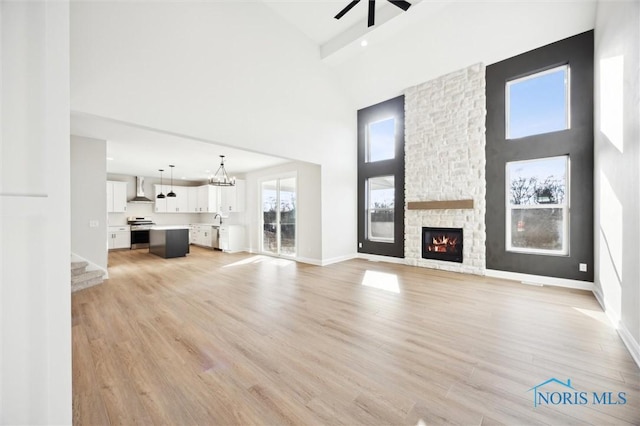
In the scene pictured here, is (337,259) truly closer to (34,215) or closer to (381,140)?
(381,140)

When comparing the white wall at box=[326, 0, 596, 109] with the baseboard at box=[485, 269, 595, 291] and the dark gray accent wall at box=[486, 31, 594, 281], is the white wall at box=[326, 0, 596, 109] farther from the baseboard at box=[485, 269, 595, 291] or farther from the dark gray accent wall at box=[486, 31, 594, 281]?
the baseboard at box=[485, 269, 595, 291]

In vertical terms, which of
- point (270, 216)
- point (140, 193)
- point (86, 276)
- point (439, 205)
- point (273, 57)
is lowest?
point (86, 276)

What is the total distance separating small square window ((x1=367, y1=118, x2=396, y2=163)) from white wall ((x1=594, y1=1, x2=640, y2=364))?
11.4ft

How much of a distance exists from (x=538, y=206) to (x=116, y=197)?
1151cm

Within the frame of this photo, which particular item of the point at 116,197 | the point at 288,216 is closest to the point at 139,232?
the point at 116,197

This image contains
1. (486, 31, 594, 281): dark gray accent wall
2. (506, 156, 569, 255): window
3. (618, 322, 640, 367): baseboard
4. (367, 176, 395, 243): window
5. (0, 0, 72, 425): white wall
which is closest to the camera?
(0, 0, 72, 425): white wall

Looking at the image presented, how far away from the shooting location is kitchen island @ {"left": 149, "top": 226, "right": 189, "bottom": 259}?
7.05 m

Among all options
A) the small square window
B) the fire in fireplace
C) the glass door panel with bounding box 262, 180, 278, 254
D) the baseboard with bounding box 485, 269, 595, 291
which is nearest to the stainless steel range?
the glass door panel with bounding box 262, 180, 278, 254

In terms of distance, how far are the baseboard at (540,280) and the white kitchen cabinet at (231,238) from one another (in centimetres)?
680

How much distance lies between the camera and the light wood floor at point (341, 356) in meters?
1.57

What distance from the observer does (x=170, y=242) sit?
280 inches

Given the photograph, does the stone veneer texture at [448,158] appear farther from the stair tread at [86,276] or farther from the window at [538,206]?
the stair tread at [86,276]

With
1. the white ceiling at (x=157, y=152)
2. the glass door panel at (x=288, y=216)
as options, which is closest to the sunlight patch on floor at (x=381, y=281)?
the glass door panel at (x=288, y=216)

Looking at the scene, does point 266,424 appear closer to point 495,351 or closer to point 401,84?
point 495,351
